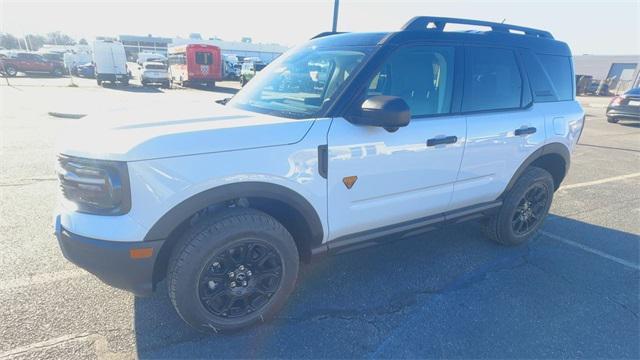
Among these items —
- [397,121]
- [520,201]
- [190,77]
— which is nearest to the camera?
[397,121]

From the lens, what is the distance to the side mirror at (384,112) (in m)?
2.19

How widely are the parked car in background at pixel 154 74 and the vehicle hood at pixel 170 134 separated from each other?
24277 millimetres

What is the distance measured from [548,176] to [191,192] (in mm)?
3569

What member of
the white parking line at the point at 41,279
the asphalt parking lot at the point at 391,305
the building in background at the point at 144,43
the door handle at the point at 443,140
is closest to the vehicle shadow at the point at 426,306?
the asphalt parking lot at the point at 391,305

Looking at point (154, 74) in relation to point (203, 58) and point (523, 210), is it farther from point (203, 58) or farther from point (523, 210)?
point (523, 210)

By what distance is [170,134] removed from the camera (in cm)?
196

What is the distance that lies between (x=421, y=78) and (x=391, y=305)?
1777mm

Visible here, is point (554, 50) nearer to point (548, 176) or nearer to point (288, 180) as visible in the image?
point (548, 176)

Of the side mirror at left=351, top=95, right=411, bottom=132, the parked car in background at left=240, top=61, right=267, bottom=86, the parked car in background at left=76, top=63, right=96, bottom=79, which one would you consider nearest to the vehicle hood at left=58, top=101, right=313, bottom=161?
the side mirror at left=351, top=95, right=411, bottom=132

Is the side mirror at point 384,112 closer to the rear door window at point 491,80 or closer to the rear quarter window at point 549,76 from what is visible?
the rear door window at point 491,80

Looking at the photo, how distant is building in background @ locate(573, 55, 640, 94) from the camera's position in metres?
39.3

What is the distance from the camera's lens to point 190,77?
2530cm

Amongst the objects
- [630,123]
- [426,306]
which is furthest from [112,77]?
[630,123]

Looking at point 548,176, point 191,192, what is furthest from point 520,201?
point 191,192
